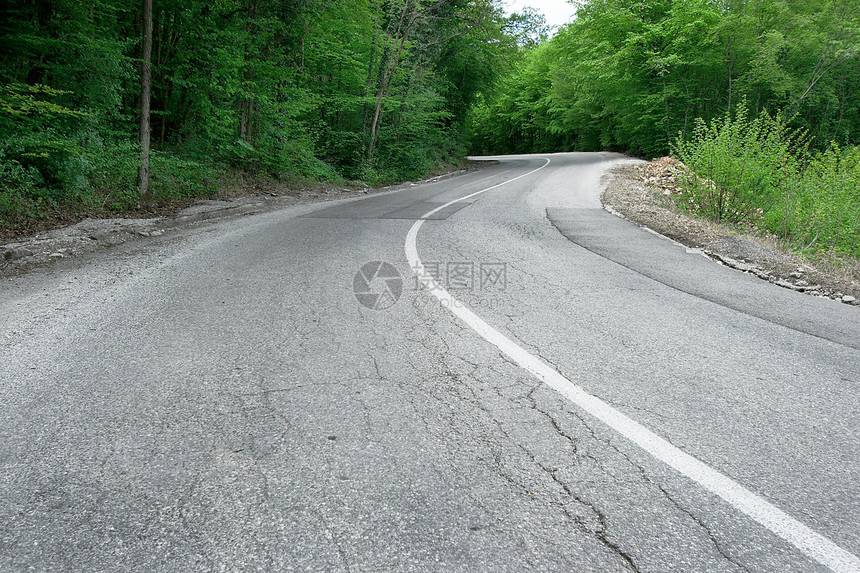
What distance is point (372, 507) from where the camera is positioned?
1.91m

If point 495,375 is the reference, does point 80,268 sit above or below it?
below

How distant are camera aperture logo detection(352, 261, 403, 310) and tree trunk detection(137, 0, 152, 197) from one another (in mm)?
6472

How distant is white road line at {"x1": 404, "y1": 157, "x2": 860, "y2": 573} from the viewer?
173cm

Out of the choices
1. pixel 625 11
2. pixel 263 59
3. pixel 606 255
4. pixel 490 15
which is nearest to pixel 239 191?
pixel 263 59

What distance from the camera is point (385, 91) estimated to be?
20078 mm

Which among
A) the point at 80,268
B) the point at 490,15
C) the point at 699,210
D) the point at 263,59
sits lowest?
the point at 80,268

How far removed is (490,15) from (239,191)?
18963 millimetres

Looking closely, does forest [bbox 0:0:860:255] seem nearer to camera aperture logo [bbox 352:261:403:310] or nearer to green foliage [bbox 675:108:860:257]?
green foliage [bbox 675:108:860:257]

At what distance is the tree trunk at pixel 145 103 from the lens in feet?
30.3

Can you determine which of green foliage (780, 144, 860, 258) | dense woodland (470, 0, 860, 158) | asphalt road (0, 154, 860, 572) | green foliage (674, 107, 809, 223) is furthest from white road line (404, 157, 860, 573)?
dense woodland (470, 0, 860, 158)

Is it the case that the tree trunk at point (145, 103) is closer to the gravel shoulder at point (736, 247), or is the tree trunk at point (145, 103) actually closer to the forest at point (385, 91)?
the forest at point (385, 91)

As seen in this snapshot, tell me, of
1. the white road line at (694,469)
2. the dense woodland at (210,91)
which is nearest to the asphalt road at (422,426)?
the white road line at (694,469)

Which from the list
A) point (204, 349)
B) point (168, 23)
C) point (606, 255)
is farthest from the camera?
point (168, 23)

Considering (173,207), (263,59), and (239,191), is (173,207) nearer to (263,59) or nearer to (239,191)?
(239,191)
